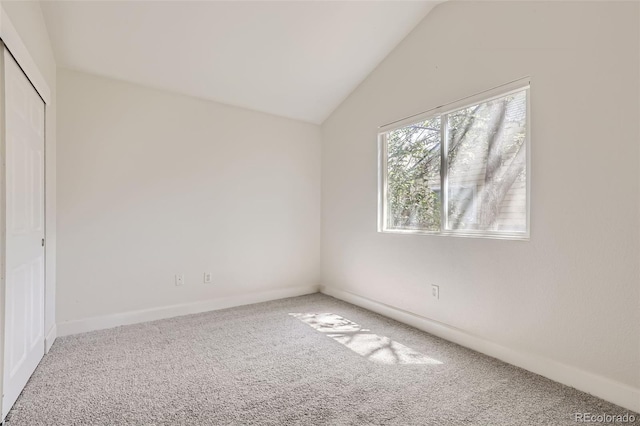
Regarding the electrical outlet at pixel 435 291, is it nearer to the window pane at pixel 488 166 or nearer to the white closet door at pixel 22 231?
the window pane at pixel 488 166

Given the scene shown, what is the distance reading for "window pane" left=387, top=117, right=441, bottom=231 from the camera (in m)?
3.02

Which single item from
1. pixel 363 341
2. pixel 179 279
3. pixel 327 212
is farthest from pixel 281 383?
pixel 327 212

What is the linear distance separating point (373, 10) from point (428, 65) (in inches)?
27.8

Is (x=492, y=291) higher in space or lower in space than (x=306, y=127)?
lower

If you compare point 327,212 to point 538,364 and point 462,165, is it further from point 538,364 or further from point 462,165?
point 538,364

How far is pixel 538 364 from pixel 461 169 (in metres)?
1.57

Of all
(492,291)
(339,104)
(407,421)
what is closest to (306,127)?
(339,104)

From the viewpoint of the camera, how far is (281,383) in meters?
2.06

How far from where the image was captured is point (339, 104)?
162 inches

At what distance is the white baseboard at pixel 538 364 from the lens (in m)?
1.81

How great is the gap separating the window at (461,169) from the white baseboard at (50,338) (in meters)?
3.15

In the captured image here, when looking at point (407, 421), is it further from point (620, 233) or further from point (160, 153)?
point (160, 153)

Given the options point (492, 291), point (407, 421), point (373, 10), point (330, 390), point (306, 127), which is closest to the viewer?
point (407, 421)

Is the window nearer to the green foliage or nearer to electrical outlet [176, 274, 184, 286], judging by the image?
the green foliage
